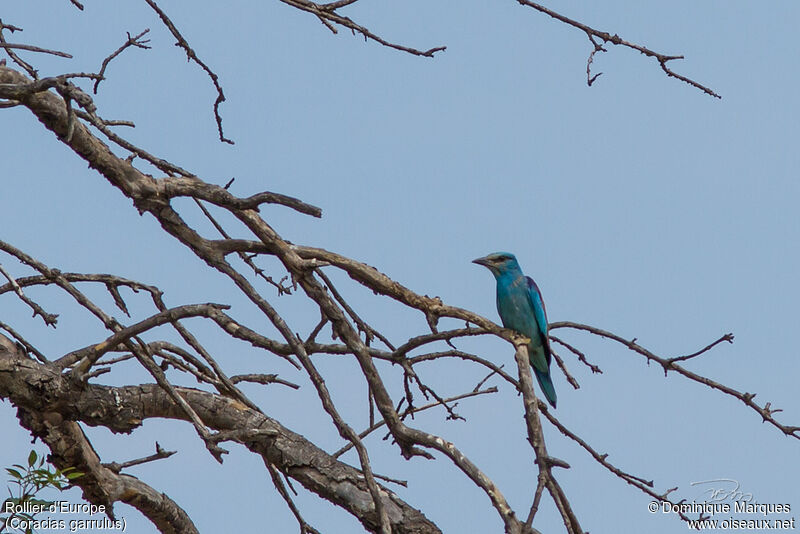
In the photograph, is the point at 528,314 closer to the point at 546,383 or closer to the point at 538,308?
the point at 538,308

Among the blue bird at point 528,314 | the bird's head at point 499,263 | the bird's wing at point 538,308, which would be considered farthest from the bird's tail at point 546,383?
the bird's head at point 499,263

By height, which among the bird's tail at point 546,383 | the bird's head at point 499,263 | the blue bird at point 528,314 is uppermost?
the bird's head at point 499,263

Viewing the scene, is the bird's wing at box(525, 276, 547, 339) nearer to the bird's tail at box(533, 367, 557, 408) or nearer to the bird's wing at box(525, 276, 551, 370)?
the bird's wing at box(525, 276, 551, 370)

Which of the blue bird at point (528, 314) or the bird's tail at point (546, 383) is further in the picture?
the bird's tail at point (546, 383)

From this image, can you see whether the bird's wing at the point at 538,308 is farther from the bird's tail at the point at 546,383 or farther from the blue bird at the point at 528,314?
the bird's tail at the point at 546,383

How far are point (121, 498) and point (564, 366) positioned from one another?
198 centimetres

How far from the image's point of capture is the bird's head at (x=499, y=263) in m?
7.84

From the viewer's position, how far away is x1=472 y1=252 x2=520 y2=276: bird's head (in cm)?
784

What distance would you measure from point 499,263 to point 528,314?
535 millimetres

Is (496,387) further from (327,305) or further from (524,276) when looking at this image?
(524,276)

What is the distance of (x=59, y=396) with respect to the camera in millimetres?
4305

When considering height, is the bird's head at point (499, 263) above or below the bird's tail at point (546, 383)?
above

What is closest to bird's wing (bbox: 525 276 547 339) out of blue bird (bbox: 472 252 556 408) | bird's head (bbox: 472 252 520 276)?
blue bird (bbox: 472 252 556 408)

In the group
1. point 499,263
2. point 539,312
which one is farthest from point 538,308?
point 499,263
